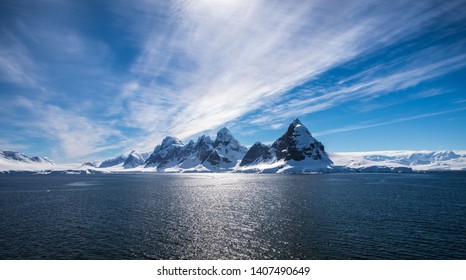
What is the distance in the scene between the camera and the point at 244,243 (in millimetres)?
41938

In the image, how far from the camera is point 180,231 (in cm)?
4931

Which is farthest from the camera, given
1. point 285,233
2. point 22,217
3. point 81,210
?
point 81,210

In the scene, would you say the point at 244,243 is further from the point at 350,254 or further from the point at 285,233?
the point at 350,254

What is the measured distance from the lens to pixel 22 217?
6178 centimetres

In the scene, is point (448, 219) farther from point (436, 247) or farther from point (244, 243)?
point (244, 243)

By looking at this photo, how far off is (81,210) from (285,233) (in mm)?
52829

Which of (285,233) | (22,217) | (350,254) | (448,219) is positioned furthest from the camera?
(22,217)
